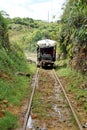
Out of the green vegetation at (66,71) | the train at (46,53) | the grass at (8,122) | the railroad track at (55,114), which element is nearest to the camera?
the grass at (8,122)

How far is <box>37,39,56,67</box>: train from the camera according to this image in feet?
107

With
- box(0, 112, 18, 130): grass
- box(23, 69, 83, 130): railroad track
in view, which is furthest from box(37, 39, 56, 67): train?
box(0, 112, 18, 130): grass

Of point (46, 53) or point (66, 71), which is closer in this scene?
point (66, 71)

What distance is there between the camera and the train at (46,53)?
32.6 metres

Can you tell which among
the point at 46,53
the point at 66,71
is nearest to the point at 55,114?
the point at 66,71

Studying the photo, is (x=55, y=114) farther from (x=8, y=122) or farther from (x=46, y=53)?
(x=46, y=53)

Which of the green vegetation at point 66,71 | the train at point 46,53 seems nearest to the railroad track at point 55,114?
the green vegetation at point 66,71

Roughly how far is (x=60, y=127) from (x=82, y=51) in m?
11.7

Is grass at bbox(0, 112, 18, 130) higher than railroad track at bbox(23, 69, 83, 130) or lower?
higher

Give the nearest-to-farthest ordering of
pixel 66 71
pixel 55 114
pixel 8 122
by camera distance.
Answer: pixel 8 122, pixel 55 114, pixel 66 71

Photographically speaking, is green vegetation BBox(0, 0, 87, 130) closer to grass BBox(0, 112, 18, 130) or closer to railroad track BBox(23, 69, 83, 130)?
grass BBox(0, 112, 18, 130)

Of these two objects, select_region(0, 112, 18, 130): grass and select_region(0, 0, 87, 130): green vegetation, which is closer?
select_region(0, 112, 18, 130): grass

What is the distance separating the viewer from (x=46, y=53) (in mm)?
33750

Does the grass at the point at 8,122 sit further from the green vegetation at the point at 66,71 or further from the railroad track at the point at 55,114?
the railroad track at the point at 55,114
